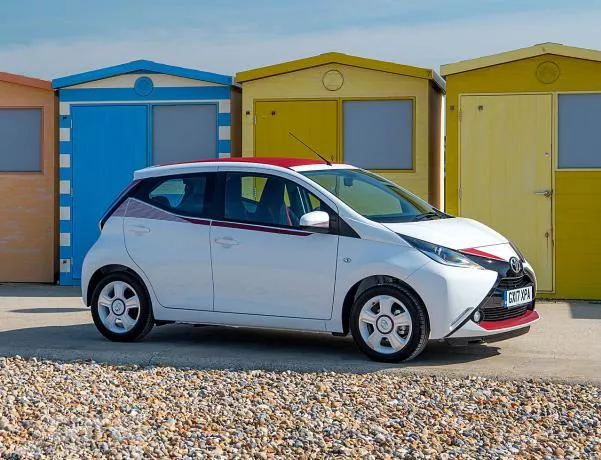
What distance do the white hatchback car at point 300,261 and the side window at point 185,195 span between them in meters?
0.01

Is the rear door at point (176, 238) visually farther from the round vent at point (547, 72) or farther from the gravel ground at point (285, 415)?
the round vent at point (547, 72)

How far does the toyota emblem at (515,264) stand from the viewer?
29.4 feet

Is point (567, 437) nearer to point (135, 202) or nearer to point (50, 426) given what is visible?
point (50, 426)

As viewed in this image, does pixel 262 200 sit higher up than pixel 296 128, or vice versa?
pixel 296 128

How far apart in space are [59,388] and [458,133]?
733 cm

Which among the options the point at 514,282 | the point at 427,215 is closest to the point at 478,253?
the point at 514,282

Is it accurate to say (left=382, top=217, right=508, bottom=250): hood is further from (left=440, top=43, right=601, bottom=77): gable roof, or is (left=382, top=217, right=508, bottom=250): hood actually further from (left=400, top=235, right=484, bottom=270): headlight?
(left=440, top=43, right=601, bottom=77): gable roof

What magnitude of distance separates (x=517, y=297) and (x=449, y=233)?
29.7 inches

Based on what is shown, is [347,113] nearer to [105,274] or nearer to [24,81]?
[24,81]

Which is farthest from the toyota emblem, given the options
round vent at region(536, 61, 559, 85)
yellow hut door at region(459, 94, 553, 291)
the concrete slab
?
round vent at region(536, 61, 559, 85)

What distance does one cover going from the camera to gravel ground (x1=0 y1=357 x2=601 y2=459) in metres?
6.26

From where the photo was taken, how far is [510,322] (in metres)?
8.92

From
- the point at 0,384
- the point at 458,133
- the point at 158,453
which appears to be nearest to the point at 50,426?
the point at 158,453

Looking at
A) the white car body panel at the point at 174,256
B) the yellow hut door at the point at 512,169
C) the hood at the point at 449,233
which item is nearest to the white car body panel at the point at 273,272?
the white car body panel at the point at 174,256
